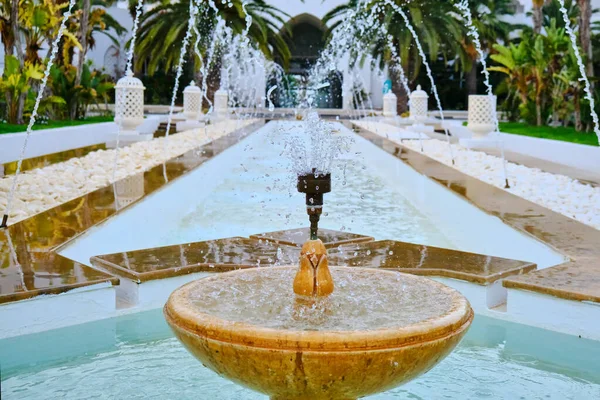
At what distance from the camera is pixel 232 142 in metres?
11.6

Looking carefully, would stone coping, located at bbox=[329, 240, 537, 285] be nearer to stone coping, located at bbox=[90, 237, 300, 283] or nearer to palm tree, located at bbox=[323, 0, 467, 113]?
stone coping, located at bbox=[90, 237, 300, 283]

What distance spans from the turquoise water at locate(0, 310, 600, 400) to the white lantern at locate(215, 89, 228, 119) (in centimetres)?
1775

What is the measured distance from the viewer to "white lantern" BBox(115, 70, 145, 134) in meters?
11.9

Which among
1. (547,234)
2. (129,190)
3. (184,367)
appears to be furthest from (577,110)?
(184,367)

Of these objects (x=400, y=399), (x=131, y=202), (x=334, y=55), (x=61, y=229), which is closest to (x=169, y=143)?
(x=131, y=202)

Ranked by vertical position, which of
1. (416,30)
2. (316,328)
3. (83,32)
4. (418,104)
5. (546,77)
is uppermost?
(416,30)

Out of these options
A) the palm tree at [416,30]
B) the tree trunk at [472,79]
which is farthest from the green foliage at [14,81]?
the tree trunk at [472,79]

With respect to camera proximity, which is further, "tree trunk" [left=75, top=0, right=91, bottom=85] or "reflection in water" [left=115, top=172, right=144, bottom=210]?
"tree trunk" [left=75, top=0, right=91, bottom=85]

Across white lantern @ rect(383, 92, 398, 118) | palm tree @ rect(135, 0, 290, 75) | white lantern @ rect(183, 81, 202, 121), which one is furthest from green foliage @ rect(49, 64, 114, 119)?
white lantern @ rect(383, 92, 398, 118)

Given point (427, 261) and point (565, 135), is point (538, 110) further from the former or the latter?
point (427, 261)

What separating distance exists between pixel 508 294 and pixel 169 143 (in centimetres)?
986

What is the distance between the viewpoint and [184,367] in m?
2.83

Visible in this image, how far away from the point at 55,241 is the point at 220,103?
56.6ft

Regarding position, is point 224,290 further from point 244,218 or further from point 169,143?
point 169,143
